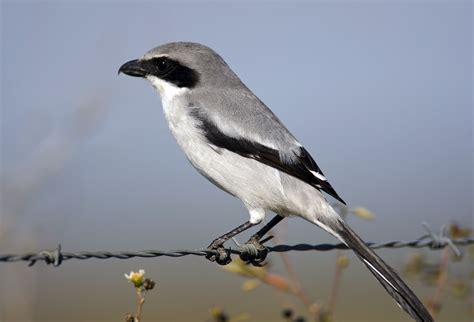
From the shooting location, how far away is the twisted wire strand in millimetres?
2541

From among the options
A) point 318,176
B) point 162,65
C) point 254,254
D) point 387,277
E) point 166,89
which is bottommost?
point 387,277

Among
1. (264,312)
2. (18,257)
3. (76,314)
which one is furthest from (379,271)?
(76,314)

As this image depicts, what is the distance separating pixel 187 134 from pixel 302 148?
0.60 m

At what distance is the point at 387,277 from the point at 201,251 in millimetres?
870

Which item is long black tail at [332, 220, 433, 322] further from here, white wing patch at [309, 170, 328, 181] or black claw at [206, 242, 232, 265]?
black claw at [206, 242, 232, 265]

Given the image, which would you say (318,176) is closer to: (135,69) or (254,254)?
(254,254)

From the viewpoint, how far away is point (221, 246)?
3.54 meters

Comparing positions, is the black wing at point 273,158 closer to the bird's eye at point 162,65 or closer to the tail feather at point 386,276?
the tail feather at point 386,276

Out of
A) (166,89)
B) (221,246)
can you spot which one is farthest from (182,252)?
(166,89)

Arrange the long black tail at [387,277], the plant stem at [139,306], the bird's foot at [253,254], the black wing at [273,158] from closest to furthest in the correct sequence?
the plant stem at [139,306]
the long black tail at [387,277]
the bird's foot at [253,254]
the black wing at [273,158]

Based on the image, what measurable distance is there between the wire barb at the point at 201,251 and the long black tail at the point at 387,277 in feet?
0.23

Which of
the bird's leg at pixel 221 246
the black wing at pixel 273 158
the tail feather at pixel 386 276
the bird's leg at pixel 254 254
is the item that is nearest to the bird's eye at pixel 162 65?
the black wing at pixel 273 158

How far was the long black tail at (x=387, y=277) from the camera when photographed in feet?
10.4

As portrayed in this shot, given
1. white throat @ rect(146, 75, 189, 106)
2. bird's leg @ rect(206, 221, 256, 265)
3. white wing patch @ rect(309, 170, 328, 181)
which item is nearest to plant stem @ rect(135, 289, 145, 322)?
bird's leg @ rect(206, 221, 256, 265)
